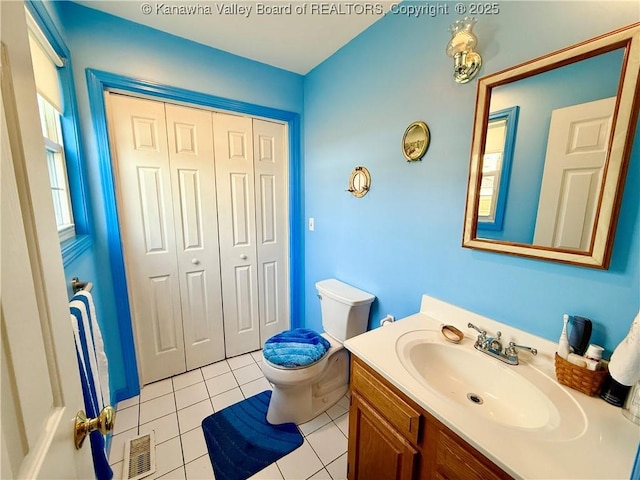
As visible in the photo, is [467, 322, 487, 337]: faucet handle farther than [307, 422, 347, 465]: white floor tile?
No

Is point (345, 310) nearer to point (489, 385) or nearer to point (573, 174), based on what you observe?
point (489, 385)

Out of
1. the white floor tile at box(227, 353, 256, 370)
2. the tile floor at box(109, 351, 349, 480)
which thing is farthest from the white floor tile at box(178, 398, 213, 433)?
the white floor tile at box(227, 353, 256, 370)

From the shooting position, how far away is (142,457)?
1.37 m

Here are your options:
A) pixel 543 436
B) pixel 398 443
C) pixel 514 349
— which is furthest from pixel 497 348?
pixel 398 443

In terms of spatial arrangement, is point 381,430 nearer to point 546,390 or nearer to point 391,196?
point 546,390

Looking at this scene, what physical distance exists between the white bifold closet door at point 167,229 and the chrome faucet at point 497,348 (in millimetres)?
1759

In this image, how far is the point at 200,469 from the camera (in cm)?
132

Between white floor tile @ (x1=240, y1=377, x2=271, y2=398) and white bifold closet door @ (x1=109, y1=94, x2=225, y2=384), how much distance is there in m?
0.45

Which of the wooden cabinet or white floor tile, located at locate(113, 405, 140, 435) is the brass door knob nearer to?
the wooden cabinet

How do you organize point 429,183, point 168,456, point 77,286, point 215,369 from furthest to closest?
1. point 215,369
2. point 168,456
3. point 429,183
4. point 77,286

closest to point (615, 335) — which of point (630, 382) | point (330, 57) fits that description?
point (630, 382)

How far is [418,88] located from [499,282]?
98 centimetres

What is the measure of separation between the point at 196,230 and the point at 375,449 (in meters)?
1.68

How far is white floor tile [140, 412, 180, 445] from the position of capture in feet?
4.90
